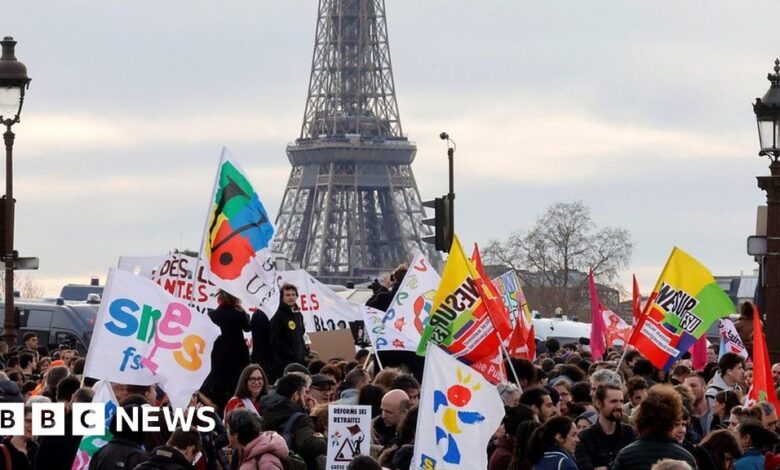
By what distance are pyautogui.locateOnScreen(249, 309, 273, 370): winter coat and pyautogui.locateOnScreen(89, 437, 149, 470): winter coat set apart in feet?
26.6

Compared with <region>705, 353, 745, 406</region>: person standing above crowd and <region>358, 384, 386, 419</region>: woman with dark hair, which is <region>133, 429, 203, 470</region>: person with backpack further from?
<region>705, 353, 745, 406</region>: person standing above crowd

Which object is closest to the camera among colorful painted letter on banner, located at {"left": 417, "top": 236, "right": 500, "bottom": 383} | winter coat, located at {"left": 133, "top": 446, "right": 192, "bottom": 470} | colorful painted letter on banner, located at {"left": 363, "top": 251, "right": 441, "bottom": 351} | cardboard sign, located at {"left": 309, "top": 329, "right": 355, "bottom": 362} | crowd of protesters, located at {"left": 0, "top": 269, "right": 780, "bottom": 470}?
winter coat, located at {"left": 133, "top": 446, "right": 192, "bottom": 470}

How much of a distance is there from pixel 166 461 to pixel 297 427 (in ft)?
9.09

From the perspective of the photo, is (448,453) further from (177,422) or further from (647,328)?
(647,328)

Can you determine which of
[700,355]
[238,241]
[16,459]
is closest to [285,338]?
[238,241]

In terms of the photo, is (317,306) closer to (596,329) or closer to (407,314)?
(596,329)

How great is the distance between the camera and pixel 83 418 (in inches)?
548

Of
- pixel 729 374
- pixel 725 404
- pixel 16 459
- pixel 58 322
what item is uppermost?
pixel 58 322

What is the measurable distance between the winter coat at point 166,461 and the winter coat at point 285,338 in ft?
26.3

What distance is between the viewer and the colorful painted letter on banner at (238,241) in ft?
58.0

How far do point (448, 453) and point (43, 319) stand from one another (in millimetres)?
34692

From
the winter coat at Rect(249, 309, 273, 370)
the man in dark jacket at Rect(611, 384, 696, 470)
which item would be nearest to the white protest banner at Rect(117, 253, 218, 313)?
the winter coat at Rect(249, 309, 273, 370)

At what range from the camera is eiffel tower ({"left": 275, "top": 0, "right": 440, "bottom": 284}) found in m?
124

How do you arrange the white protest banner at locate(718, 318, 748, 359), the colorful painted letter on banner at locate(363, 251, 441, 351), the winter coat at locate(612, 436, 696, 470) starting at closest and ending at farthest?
the winter coat at locate(612, 436, 696, 470)
the colorful painted letter on banner at locate(363, 251, 441, 351)
the white protest banner at locate(718, 318, 748, 359)
